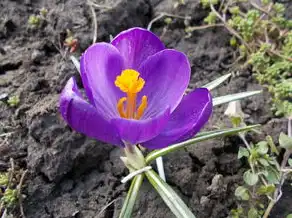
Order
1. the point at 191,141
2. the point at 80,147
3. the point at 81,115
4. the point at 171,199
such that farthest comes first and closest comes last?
the point at 80,147, the point at 191,141, the point at 171,199, the point at 81,115

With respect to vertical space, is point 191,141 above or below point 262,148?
above

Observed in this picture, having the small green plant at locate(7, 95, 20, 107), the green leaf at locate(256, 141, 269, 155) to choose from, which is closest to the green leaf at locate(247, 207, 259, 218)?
the green leaf at locate(256, 141, 269, 155)

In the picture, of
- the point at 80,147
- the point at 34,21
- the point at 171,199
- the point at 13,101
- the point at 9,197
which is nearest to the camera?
the point at 171,199

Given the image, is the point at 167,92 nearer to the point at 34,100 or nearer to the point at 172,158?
the point at 172,158

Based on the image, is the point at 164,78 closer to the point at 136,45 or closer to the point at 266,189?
the point at 136,45

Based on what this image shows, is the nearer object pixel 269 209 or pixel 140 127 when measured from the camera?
pixel 140 127

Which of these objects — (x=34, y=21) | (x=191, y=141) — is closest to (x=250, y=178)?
(x=191, y=141)

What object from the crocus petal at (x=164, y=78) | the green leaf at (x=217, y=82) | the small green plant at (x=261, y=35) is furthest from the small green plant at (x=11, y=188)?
the small green plant at (x=261, y=35)

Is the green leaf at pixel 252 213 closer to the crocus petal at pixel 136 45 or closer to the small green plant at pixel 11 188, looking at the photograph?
the crocus petal at pixel 136 45
